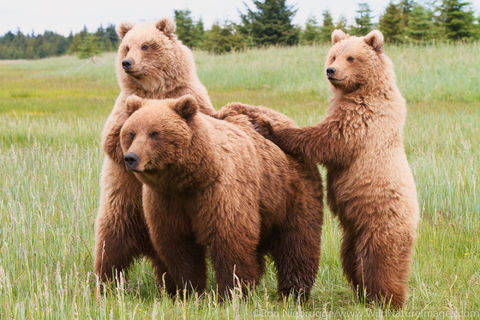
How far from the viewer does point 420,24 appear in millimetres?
37688

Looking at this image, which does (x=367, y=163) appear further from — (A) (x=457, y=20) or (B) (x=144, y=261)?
(A) (x=457, y=20)

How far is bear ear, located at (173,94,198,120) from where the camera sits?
376 cm

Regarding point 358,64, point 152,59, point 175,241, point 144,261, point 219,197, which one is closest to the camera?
point 219,197


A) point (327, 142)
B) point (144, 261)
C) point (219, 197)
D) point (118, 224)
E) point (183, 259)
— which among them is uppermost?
point (327, 142)

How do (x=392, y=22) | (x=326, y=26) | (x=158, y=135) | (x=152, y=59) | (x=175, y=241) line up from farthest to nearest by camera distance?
1. (x=326, y=26)
2. (x=392, y=22)
3. (x=152, y=59)
4. (x=175, y=241)
5. (x=158, y=135)

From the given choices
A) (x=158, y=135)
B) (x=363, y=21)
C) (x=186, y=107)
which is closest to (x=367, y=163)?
(x=186, y=107)

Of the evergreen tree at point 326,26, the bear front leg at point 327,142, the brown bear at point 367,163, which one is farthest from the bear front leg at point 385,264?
the evergreen tree at point 326,26

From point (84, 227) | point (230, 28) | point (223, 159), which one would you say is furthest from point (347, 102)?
point (230, 28)

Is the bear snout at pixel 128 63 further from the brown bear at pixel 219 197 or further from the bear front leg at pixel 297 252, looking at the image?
the bear front leg at pixel 297 252

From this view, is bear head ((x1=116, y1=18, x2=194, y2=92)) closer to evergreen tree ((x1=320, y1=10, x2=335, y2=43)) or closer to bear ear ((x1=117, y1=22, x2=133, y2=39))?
bear ear ((x1=117, y1=22, x2=133, y2=39))

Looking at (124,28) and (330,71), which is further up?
(124,28)

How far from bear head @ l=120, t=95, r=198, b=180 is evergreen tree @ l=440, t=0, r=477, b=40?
36.2 m

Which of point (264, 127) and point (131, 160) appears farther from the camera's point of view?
point (264, 127)

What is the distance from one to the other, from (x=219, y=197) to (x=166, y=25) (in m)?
1.92
